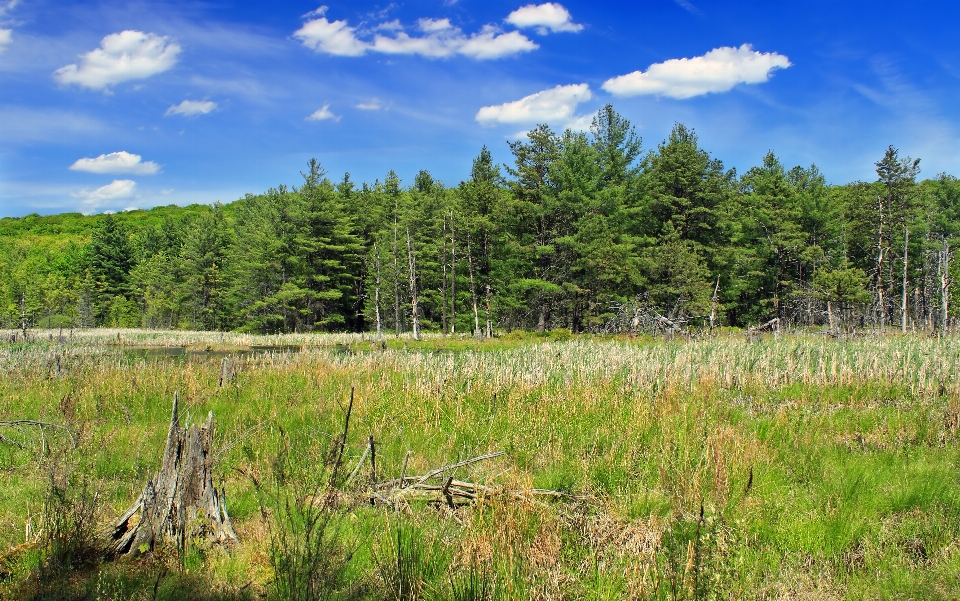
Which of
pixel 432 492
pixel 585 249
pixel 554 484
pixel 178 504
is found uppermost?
pixel 585 249

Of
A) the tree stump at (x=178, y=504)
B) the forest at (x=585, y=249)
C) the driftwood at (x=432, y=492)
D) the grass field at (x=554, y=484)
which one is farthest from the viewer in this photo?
the forest at (x=585, y=249)

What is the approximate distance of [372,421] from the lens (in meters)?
7.73

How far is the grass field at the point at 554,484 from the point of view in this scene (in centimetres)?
344

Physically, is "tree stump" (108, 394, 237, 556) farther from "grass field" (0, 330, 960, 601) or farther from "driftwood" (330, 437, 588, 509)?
"driftwood" (330, 437, 588, 509)

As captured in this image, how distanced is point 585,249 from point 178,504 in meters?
32.4

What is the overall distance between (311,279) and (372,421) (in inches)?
1697

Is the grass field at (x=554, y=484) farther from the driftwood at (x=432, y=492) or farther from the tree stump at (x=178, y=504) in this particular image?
the tree stump at (x=178, y=504)

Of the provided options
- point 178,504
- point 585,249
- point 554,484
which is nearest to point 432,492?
point 554,484

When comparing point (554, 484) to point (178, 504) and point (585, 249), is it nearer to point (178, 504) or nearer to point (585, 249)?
point (178, 504)

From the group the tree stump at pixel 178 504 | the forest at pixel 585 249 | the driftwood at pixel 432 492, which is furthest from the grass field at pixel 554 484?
the forest at pixel 585 249

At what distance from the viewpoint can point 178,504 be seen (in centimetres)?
401

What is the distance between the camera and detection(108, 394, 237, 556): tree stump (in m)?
3.91

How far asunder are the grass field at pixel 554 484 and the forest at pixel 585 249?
74.4ft

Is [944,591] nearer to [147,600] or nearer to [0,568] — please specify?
[147,600]
